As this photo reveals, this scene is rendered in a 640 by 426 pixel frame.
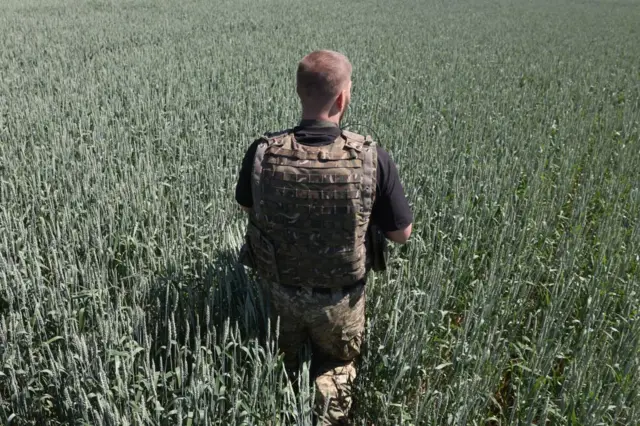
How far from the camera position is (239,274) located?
281 centimetres

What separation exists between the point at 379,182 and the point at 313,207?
11.2 inches

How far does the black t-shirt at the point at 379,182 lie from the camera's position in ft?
6.86

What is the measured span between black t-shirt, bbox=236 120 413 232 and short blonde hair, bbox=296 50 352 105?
11 cm

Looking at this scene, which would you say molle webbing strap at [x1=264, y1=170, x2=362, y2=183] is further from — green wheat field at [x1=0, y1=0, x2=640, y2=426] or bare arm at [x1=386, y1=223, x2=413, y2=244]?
green wheat field at [x1=0, y1=0, x2=640, y2=426]

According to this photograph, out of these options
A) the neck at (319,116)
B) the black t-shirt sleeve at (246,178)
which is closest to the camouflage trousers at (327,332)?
the black t-shirt sleeve at (246,178)

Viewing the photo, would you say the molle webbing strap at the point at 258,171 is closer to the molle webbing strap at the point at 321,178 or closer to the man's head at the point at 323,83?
the molle webbing strap at the point at 321,178

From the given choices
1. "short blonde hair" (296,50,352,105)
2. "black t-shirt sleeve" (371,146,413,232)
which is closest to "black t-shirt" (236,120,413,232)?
"black t-shirt sleeve" (371,146,413,232)

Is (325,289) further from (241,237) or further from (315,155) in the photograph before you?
(241,237)

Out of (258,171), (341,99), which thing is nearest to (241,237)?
(258,171)

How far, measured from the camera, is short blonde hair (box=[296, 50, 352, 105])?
1988 mm

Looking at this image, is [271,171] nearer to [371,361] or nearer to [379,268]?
[379,268]

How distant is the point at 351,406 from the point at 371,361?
0.76 feet

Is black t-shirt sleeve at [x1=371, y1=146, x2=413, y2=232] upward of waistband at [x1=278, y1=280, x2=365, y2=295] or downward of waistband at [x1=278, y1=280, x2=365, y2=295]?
upward

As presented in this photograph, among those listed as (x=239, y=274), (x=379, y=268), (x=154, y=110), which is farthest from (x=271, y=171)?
(x=154, y=110)
